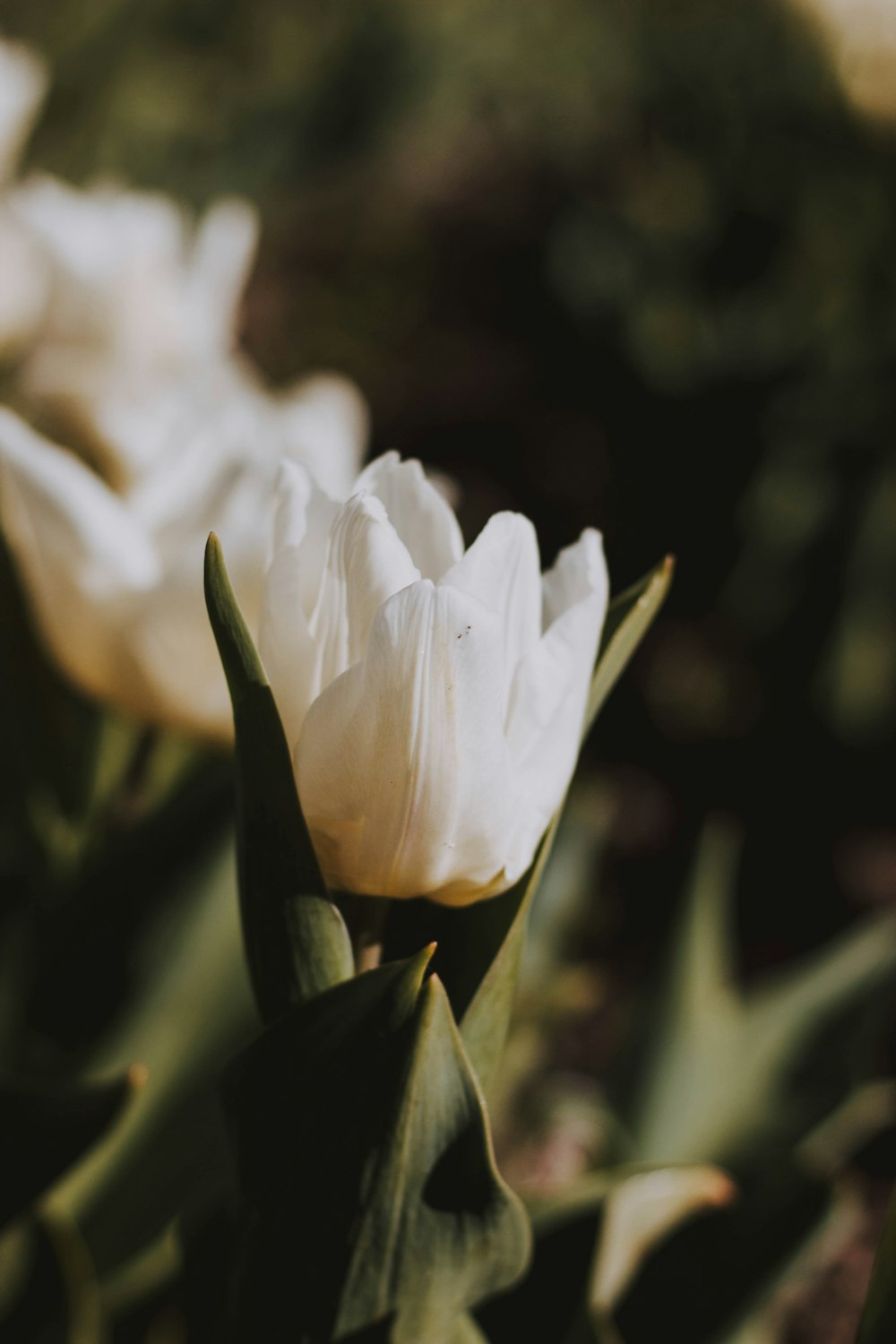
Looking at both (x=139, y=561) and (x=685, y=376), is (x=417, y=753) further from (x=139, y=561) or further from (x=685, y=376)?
(x=685, y=376)

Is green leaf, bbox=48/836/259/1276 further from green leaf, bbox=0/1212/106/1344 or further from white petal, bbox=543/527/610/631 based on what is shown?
white petal, bbox=543/527/610/631

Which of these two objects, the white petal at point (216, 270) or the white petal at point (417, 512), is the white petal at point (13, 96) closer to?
the white petal at point (216, 270)

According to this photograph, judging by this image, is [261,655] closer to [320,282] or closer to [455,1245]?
[455,1245]

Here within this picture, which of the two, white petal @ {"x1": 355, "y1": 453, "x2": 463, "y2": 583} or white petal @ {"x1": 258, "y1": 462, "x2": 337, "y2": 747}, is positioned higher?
white petal @ {"x1": 355, "y1": 453, "x2": 463, "y2": 583}

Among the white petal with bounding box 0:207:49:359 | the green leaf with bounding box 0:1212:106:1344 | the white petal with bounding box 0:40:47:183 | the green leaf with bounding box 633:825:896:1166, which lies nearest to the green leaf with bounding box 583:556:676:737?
the green leaf with bounding box 0:1212:106:1344

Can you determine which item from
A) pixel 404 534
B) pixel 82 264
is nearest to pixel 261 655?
pixel 404 534

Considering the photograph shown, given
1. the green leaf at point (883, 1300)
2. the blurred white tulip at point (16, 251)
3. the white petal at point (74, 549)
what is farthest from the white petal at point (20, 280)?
the green leaf at point (883, 1300)

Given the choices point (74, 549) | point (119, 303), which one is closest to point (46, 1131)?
point (74, 549)
